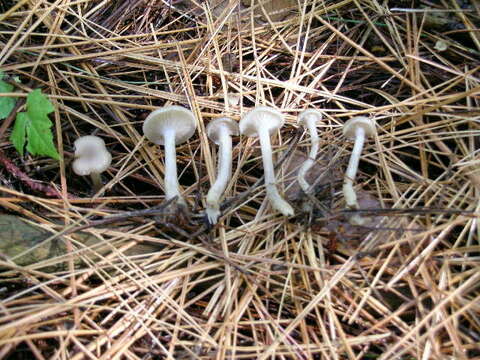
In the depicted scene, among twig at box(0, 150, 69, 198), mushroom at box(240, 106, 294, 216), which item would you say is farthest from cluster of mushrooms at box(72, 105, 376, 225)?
twig at box(0, 150, 69, 198)

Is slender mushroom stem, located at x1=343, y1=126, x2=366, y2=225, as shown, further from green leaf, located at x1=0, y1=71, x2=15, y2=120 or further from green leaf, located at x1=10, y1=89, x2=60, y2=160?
green leaf, located at x1=0, y1=71, x2=15, y2=120

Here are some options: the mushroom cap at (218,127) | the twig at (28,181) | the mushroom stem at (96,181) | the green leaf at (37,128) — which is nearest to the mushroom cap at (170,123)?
the mushroom cap at (218,127)

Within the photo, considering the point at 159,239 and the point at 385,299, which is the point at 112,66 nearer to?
the point at 159,239

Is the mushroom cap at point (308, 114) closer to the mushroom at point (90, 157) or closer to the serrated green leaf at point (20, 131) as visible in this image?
the mushroom at point (90, 157)

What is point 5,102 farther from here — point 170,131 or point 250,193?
point 250,193

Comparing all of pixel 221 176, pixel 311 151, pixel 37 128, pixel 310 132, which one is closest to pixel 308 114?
pixel 310 132

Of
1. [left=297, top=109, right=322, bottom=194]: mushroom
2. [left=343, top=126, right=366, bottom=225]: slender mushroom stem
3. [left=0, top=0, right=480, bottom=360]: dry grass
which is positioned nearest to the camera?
[left=0, top=0, right=480, bottom=360]: dry grass
